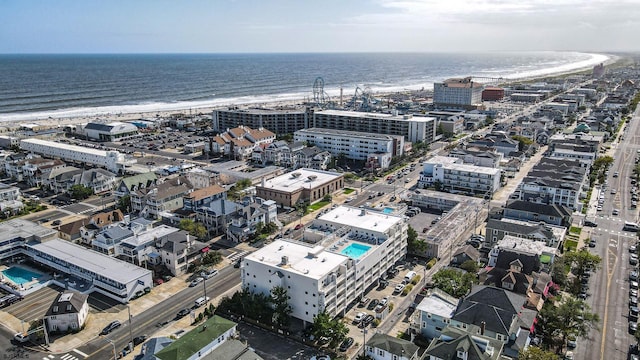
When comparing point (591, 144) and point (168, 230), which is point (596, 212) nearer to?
point (591, 144)

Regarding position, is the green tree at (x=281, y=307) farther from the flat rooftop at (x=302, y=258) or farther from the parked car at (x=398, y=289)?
Answer: the parked car at (x=398, y=289)

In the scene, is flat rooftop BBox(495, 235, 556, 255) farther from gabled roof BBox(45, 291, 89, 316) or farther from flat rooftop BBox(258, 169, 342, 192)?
gabled roof BBox(45, 291, 89, 316)

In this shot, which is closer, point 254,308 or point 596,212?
point 254,308

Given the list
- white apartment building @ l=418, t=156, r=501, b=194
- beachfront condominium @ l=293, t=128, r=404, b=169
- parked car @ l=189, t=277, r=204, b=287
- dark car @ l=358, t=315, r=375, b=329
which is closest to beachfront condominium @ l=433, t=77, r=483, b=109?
beachfront condominium @ l=293, t=128, r=404, b=169

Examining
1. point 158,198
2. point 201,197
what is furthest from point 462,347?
point 158,198

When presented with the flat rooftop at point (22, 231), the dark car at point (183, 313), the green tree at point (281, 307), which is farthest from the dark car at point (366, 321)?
the flat rooftop at point (22, 231)

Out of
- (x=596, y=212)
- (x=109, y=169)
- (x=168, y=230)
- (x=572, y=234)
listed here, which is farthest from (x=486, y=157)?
(x=109, y=169)

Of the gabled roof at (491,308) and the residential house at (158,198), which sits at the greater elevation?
the residential house at (158,198)
